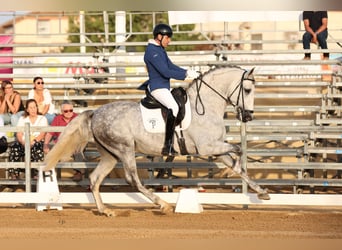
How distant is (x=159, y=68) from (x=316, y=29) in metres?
6.98

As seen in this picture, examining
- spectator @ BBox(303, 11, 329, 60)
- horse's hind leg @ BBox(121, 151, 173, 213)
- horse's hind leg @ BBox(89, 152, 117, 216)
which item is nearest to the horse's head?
horse's hind leg @ BBox(121, 151, 173, 213)

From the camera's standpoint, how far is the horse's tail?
9500mm

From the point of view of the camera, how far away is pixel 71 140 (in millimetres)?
9531

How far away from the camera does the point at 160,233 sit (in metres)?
7.96

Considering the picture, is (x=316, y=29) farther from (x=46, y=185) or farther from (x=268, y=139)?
(x=46, y=185)

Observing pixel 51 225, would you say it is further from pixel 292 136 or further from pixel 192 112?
pixel 292 136

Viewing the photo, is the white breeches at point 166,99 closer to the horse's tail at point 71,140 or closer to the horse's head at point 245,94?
the horse's head at point 245,94

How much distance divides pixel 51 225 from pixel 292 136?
4.64 metres

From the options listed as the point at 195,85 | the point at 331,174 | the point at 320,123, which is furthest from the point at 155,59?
the point at 331,174

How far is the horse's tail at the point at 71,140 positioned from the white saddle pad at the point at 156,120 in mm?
800

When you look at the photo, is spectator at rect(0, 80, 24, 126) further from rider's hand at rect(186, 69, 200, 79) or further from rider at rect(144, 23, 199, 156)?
rider's hand at rect(186, 69, 200, 79)

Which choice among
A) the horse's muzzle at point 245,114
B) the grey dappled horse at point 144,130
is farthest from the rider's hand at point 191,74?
the horse's muzzle at point 245,114

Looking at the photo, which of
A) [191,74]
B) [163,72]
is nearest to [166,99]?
[163,72]

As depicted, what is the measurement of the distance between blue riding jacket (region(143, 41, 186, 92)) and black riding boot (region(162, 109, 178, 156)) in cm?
39
